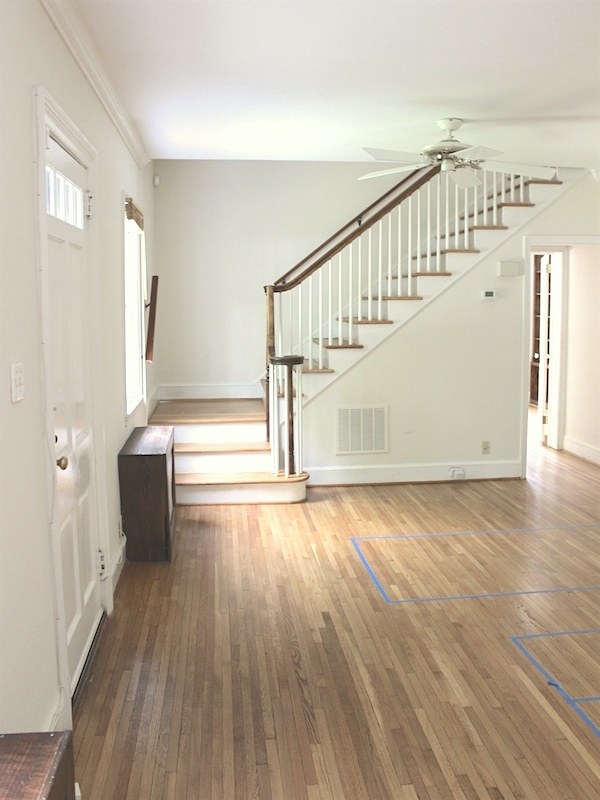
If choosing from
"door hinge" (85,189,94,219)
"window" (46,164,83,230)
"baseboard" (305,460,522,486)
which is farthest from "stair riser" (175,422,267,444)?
"window" (46,164,83,230)

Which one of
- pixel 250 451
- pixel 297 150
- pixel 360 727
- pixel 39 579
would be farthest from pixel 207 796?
pixel 297 150

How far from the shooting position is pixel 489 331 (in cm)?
649

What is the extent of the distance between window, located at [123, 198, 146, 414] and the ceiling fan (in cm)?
185

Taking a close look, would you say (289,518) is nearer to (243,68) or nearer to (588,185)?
(243,68)

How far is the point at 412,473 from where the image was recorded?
6531 mm

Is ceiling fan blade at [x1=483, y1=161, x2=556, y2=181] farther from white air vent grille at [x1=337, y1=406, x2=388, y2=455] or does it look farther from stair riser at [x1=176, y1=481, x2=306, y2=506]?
stair riser at [x1=176, y1=481, x2=306, y2=506]

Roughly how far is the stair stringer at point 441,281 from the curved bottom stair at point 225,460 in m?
0.60

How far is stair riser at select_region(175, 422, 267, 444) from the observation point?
6.41 meters

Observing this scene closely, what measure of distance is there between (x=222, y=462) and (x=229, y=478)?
276 mm

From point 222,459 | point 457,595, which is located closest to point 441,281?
point 222,459

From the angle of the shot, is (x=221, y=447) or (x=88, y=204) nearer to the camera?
(x=88, y=204)

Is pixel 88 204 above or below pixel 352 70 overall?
below

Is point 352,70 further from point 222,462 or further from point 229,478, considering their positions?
point 222,462

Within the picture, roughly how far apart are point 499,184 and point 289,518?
357 centimetres
